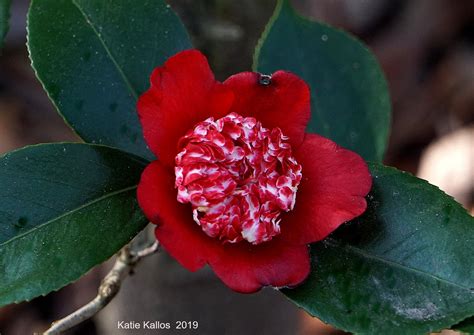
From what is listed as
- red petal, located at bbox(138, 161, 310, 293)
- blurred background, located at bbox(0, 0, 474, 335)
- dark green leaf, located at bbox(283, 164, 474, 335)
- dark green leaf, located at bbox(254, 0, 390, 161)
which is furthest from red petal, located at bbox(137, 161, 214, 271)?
blurred background, located at bbox(0, 0, 474, 335)

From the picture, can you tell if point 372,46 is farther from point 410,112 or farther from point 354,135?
point 354,135

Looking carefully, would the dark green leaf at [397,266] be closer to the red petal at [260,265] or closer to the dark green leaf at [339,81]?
the red petal at [260,265]

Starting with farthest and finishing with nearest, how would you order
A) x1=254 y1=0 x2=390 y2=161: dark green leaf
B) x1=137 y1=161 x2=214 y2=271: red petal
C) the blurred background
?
the blurred background < x1=254 y1=0 x2=390 y2=161: dark green leaf < x1=137 y1=161 x2=214 y2=271: red petal

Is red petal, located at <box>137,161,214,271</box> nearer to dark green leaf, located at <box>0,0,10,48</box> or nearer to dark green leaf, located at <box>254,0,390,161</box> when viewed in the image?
dark green leaf, located at <box>0,0,10,48</box>

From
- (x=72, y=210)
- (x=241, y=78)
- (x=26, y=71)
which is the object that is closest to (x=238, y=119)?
(x=241, y=78)

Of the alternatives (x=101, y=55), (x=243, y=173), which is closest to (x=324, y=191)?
(x=243, y=173)

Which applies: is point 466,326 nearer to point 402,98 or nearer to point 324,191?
point 324,191
